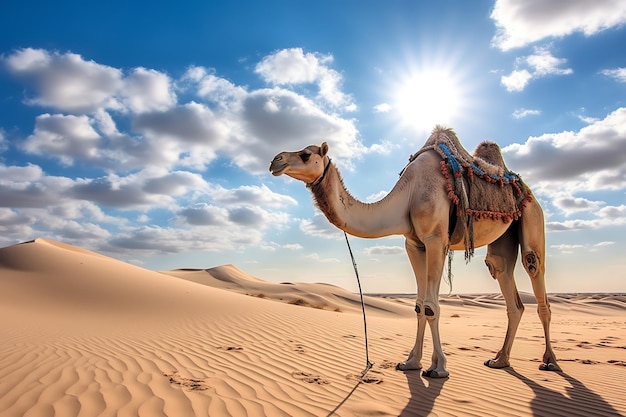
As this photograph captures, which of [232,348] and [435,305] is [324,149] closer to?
[435,305]

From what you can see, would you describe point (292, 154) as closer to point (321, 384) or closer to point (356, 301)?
point (321, 384)

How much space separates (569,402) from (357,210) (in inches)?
124

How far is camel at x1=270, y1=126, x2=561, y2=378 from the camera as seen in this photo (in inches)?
222

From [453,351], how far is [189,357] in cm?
468

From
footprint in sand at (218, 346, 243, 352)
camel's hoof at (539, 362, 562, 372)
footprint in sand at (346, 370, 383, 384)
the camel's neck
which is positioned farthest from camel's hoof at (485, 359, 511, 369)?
footprint in sand at (218, 346, 243, 352)

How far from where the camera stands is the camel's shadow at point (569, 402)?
14.2ft

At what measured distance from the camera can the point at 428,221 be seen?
19.4 feet

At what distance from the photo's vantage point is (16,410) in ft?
13.5

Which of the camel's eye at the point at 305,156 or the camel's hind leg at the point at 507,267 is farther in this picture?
the camel's hind leg at the point at 507,267

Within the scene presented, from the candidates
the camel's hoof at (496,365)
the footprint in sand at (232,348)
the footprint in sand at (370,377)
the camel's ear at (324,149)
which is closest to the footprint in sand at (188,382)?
the footprint in sand at (370,377)

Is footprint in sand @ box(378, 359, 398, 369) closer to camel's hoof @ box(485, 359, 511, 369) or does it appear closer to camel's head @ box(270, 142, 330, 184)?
camel's hoof @ box(485, 359, 511, 369)

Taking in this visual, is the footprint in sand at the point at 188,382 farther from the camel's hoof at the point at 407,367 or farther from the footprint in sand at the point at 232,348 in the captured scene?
the camel's hoof at the point at 407,367

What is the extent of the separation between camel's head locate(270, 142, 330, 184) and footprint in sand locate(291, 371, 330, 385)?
243 cm

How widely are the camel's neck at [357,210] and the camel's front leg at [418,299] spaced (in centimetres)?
50
